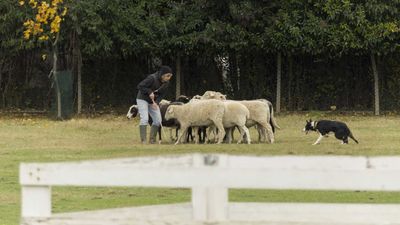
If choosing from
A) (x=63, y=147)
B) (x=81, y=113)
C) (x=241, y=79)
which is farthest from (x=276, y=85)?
(x=63, y=147)

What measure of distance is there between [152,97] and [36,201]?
14920 millimetres

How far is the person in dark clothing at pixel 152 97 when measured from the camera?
21250mm

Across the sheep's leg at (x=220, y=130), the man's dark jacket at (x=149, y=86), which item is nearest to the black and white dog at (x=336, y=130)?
the sheep's leg at (x=220, y=130)

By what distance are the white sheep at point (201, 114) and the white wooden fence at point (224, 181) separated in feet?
49.1

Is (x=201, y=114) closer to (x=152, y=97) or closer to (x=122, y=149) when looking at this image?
(x=152, y=97)

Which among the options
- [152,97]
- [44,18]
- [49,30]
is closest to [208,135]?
[152,97]

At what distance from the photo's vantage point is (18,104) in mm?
35719

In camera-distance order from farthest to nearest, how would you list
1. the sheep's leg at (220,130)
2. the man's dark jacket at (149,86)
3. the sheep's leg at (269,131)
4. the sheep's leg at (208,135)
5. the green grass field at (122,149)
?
the sheep's leg at (208,135), the sheep's leg at (269,131), the sheep's leg at (220,130), the man's dark jacket at (149,86), the green grass field at (122,149)

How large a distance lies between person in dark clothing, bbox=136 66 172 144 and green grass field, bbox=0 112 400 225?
53 cm

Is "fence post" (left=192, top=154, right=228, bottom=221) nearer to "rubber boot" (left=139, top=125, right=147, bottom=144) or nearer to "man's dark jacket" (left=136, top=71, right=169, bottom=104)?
"man's dark jacket" (left=136, top=71, right=169, bottom=104)

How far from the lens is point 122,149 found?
19891 mm

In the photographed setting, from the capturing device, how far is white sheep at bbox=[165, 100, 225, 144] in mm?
21578

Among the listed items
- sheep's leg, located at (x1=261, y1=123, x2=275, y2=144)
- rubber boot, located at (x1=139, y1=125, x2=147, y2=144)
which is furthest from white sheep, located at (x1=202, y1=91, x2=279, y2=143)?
rubber boot, located at (x1=139, y1=125, x2=147, y2=144)

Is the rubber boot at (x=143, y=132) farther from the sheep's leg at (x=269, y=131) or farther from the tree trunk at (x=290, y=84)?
the tree trunk at (x=290, y=84)
